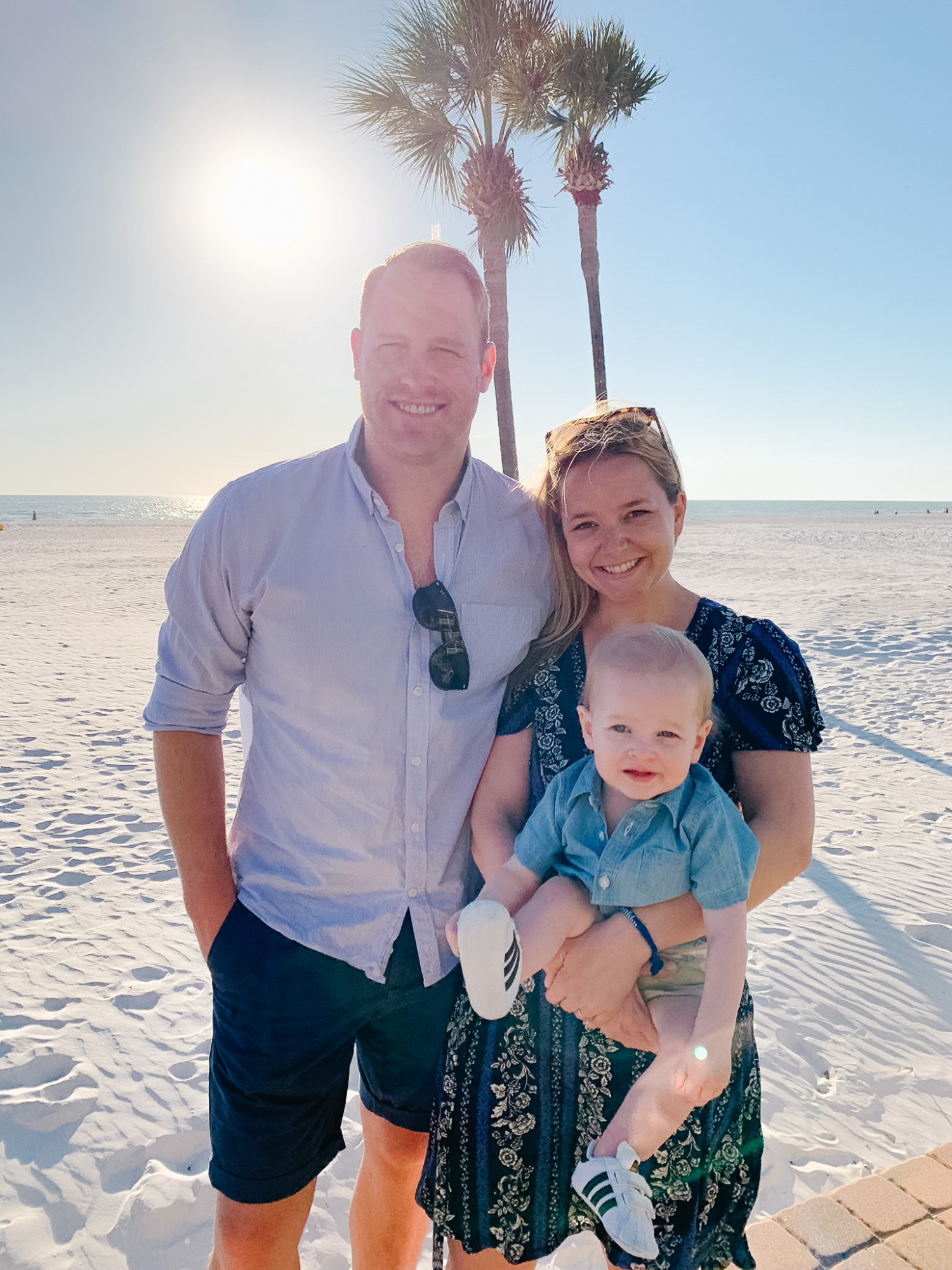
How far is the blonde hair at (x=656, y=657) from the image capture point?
170 centimetres

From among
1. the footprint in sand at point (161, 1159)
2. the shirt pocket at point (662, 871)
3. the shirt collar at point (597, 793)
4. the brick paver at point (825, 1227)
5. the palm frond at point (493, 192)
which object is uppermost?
the palm frond at point (493, 192)

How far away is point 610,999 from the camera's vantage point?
5.38ft

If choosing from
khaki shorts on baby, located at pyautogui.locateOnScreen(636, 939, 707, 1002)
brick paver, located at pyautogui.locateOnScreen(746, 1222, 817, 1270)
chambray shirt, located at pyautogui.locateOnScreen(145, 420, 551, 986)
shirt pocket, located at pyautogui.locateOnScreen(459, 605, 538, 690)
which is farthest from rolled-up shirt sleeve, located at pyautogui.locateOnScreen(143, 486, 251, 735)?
brick paver, located at pyautogui.locateOnScreen(746, 1222, 817, 1270)

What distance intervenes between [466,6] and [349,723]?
9.80m

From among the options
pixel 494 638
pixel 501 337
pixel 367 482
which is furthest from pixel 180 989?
pixel 501 337

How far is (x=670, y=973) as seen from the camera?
1725 mm

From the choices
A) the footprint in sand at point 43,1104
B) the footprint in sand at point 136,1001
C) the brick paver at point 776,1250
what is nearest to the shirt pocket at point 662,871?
the brick paver at point 776,1250

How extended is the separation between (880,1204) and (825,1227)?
217 millimetres

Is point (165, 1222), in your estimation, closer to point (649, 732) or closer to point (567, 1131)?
point (567, 1131)

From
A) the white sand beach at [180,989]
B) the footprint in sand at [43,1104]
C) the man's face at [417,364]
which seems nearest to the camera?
the man's face at [417,364]

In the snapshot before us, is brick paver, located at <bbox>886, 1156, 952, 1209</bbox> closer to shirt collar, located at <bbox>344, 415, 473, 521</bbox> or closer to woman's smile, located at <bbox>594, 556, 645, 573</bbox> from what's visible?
woman's smile, located at <bbox>594, 556, 645, 573</bbox>

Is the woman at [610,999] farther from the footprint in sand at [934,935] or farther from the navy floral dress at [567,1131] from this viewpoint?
the footprint in sand at [934,935]

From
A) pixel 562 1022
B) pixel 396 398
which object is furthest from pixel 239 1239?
pixel 396 398

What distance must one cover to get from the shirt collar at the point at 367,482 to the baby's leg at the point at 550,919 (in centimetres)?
101
